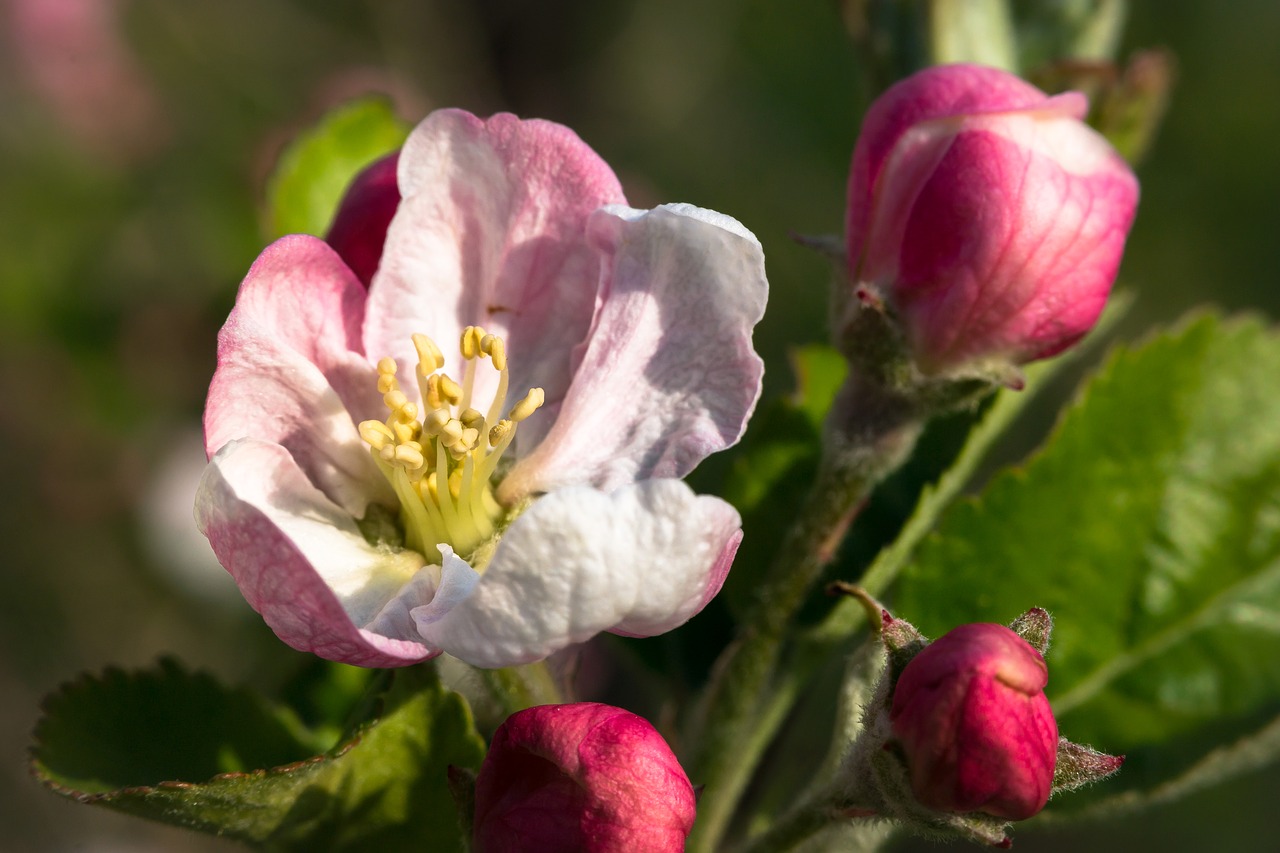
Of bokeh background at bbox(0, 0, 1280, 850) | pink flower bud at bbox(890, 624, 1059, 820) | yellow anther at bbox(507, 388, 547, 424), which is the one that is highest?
yellow anther at bbox(507, 388, 547, 424)

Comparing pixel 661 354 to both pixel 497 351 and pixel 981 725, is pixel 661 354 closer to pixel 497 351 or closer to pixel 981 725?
pixel 497 351

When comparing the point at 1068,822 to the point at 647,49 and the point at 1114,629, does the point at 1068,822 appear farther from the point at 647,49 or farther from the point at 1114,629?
the point at 647,49

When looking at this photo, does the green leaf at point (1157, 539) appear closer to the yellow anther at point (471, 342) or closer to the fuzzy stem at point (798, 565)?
the fuzzy stem at point (798, 565)

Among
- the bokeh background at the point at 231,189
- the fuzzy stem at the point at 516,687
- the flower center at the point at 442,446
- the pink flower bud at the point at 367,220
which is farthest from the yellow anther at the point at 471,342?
the bokeh background at the point at 231,189

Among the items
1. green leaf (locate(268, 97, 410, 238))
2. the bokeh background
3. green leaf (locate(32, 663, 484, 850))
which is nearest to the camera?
green leaf (locate(32, 663, 484, 850))

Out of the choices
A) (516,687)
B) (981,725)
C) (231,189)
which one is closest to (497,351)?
(516,687)

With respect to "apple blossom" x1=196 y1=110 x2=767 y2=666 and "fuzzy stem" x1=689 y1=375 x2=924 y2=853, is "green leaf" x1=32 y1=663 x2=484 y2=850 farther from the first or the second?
"fuzzy stem" x1=689 y1=375 x2=924 y2=853

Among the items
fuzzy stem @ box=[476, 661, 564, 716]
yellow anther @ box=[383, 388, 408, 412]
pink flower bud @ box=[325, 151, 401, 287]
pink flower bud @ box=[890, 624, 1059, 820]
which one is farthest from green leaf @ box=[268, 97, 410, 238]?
pink flower bud @ box=[890, 624, 1059, 820]
